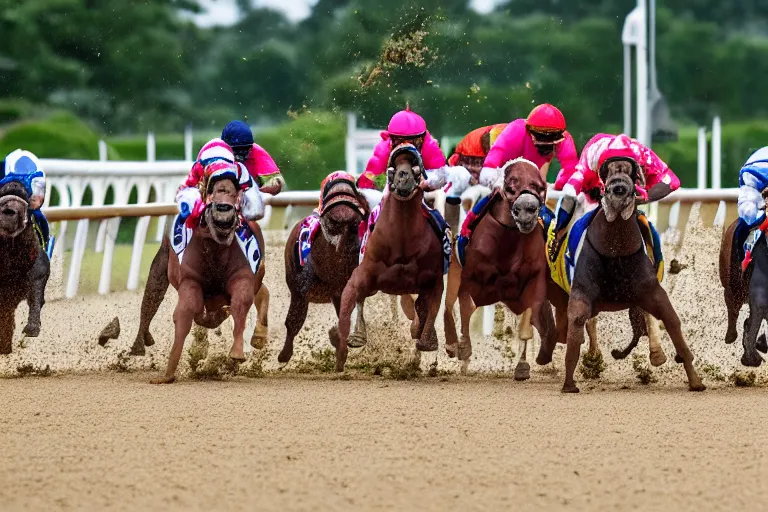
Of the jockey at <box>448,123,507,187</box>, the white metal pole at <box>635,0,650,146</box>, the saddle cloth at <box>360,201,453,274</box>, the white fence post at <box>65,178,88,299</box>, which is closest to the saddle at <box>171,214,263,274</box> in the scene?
the saddle cloth at <box>360,201,453,274</box>

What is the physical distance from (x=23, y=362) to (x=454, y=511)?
5347 mm

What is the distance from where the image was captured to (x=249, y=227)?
9.14m

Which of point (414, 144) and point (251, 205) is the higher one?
point (414, 144)

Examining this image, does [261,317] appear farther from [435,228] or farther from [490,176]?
[490,176]

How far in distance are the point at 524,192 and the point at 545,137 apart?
0.86 meters

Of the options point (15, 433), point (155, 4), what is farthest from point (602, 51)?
point (15, 433)

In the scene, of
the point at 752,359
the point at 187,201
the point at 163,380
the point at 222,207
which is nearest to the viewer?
the point at 752,359

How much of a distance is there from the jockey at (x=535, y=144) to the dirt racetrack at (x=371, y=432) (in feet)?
4.07

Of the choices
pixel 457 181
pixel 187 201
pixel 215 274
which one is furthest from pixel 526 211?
pixel 187 201

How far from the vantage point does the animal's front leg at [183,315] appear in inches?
343

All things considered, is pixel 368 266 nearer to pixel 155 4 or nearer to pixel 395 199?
pixel 395 199

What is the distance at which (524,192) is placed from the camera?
866cm

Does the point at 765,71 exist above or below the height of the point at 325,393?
above

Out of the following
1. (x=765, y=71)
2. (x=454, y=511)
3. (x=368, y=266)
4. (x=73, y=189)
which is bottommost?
(x=454, y=511)
